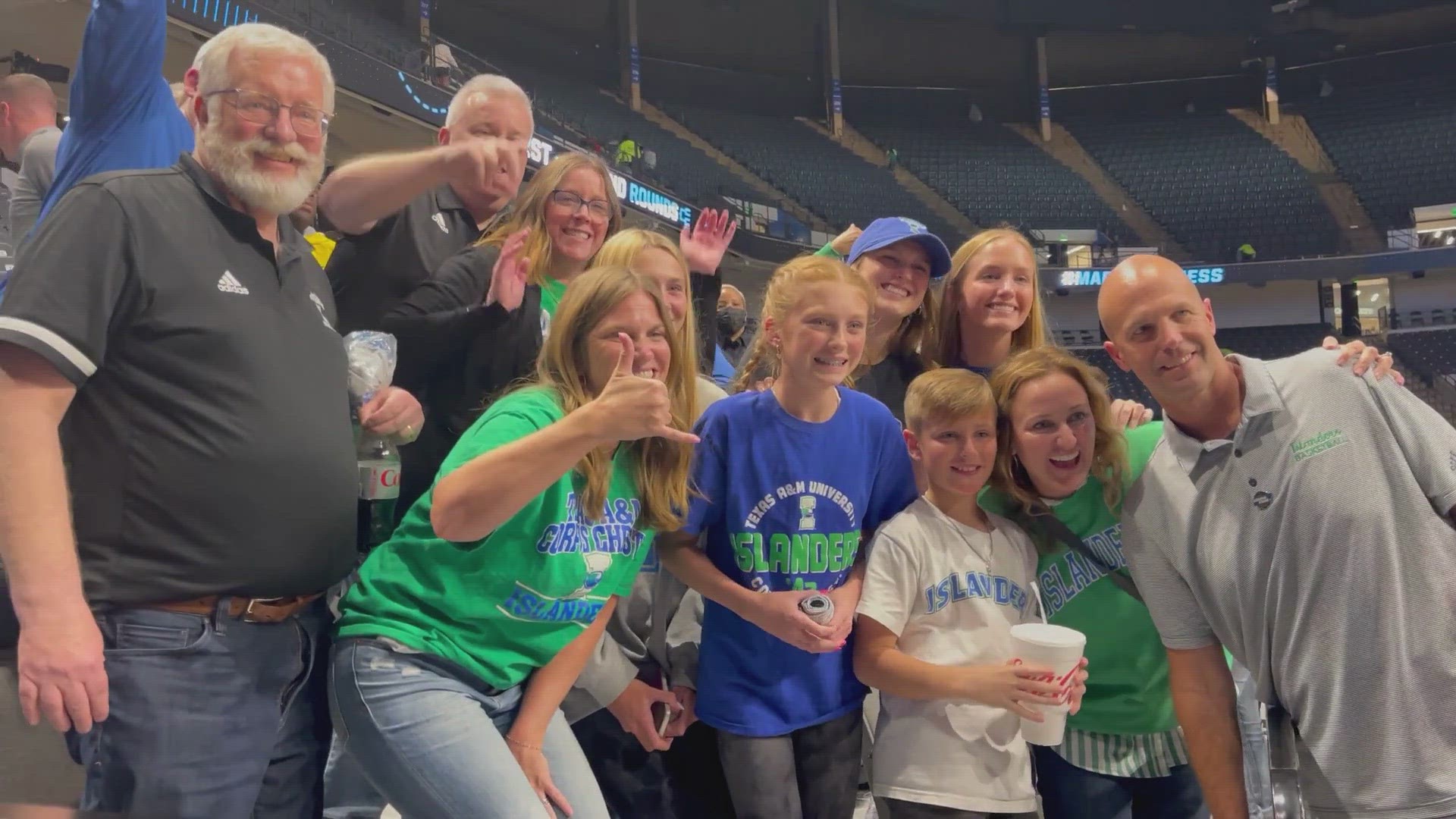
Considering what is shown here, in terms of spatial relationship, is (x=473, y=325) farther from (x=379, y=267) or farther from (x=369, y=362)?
(x=379, y=267)

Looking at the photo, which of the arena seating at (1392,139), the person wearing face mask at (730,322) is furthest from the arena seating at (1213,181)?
the person wearing face mask at (730,322)

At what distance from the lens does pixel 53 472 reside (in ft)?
3.92

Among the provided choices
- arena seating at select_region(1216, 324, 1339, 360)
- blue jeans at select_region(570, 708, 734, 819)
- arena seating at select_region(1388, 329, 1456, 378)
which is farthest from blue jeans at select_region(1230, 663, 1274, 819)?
arena seating at select_region(1216, 324, 1339, 360)

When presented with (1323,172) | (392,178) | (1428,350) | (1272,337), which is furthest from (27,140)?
(1323,172)

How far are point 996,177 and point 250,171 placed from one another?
58.2ft

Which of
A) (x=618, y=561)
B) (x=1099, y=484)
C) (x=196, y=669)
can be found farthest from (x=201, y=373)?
(x=1099, y=484)

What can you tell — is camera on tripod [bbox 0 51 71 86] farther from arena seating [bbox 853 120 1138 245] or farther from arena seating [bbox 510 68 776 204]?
arena seating [bbox 853 120 1138 245]

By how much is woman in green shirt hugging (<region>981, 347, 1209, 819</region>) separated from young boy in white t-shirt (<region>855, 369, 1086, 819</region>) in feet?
0.25

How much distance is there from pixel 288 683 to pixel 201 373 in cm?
50

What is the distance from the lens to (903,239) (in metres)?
2.37

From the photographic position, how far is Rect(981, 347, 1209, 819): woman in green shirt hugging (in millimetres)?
1785

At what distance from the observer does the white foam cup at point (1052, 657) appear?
5.10 feet

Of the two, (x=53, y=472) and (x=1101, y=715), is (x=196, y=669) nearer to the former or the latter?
(x=53, y=472)

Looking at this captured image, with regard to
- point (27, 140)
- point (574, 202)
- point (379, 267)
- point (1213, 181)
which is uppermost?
point (1213, 181)
